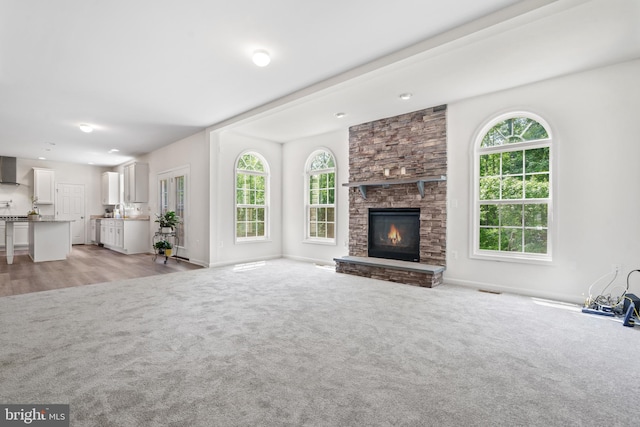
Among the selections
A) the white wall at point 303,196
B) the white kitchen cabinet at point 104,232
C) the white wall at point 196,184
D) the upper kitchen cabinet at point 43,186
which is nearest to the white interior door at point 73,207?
the upper kitchen cabinet at point 43,186

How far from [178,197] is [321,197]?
138 inches

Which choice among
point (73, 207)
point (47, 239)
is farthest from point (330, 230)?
point (73, 207)

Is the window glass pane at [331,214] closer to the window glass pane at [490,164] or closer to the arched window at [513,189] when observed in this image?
the arched window at [513,189]

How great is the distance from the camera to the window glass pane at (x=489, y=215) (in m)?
4.55

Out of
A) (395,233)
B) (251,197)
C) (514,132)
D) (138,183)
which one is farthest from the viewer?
(138,183)

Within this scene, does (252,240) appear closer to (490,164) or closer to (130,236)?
(130,236)

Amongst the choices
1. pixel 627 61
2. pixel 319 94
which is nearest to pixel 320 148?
pixel 319 94

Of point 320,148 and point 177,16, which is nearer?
point 177,16

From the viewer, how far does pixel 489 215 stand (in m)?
4.61

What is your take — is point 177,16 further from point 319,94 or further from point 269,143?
point 269,143

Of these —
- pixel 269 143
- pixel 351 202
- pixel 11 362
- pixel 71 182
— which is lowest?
pixel 11 362

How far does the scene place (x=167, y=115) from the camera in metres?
5.48

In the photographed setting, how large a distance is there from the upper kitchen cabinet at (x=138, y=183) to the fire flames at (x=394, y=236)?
6905 millimetres

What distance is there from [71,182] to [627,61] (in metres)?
13.4
